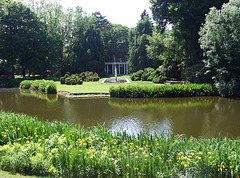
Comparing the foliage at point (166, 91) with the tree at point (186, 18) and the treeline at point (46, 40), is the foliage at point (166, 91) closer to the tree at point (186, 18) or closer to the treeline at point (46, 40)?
the tree at point (186, 18)

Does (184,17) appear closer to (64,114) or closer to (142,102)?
(142,102)

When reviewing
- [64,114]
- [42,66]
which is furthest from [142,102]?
[42,66]

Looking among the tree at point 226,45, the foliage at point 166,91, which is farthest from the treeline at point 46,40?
the tree at point 226,45

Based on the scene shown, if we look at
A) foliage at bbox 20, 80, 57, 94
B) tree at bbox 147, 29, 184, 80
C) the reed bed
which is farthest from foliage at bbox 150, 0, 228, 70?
the reed bed

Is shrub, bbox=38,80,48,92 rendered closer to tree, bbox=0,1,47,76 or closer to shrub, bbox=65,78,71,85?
shrub, bbox=65,78,71,85

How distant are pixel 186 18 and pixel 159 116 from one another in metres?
12.6

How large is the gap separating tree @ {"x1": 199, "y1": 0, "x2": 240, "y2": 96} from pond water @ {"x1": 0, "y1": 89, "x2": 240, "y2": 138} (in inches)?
90.4

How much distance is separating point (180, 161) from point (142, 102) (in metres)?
10.3

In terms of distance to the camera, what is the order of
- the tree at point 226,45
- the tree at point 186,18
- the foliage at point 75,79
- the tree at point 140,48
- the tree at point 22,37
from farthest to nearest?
the tree at point 140,48
the tree at point 22,37
the foliage at point 75,79
the tree at point 186,18
the tree at point 226,45

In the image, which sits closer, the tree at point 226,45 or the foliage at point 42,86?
the tree at point 226,45

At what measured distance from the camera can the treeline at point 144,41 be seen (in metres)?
15.7

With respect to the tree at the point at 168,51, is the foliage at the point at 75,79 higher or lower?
lower

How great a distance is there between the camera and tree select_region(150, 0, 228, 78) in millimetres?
18844

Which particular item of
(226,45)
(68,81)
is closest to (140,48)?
(68,81)
